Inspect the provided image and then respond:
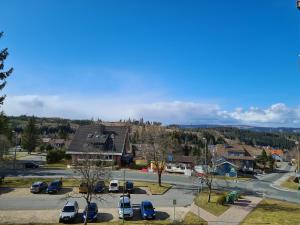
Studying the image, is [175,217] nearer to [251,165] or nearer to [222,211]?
[222,211]

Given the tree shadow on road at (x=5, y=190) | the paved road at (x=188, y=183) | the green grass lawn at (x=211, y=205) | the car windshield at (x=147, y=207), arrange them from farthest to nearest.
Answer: the paved road at (x=188, y=183) < the tree shadow on road at (x=5, y=190) < the green grass lawn at (x=211, y=205) < the car windshield at (x=147, y=207)

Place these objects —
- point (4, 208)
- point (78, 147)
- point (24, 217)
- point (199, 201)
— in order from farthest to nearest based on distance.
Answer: point (78, 147)
point (199, 201)
point (4, 208)
point (24, 217)

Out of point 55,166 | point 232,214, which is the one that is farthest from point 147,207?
point 55,166

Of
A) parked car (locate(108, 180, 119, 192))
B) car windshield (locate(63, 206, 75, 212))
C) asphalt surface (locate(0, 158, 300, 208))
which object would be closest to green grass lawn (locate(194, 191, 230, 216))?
asphalt surface (locate(0, 158, 300, 208))

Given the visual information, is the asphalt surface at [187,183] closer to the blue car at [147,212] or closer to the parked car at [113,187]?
the parked car at [113,187]

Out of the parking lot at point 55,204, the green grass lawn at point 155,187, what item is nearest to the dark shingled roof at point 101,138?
the green grass lawn at point 155,187

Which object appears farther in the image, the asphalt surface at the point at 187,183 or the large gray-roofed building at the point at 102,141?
the large gray-roofed building at the point at 102,141

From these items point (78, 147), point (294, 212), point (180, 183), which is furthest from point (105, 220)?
point (78, 147)
